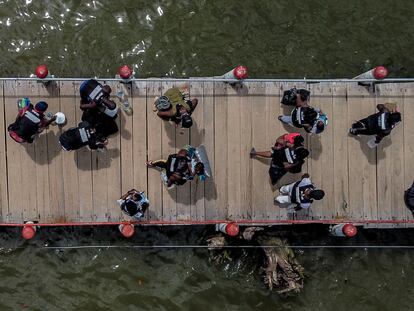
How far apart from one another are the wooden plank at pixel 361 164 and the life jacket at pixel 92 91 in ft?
21.8

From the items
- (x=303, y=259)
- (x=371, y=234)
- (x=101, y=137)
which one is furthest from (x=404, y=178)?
(x=101, y=137)

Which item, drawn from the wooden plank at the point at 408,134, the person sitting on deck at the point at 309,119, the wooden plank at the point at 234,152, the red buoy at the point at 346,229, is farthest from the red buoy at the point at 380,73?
the red buoy at the point at 346,229

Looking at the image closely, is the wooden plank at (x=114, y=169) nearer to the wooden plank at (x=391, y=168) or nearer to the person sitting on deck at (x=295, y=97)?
the person sitting on deck at (x=295, y=97)

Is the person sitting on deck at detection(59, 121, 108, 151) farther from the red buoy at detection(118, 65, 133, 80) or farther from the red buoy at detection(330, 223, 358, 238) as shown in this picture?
the red buoy at detection(330, 223, 358, 238)

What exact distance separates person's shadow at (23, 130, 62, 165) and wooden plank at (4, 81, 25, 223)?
0.29 meters

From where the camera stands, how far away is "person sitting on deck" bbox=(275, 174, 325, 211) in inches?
514

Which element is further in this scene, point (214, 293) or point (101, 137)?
point (214, 293)

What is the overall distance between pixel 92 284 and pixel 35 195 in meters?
3.23

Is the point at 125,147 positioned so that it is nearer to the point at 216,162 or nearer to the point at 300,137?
the point at 216,162

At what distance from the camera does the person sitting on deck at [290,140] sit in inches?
517

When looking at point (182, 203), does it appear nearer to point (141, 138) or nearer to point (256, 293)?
point (141, 138)

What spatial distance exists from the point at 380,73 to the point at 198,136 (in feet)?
16.3

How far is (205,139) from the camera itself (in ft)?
46.3

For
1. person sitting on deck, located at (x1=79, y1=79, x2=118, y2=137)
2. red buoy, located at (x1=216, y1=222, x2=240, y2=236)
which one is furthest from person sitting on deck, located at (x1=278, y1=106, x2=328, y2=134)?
person sitting on deck, located at (x1=79, y1=79, x2=118, y2=137)
